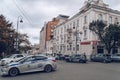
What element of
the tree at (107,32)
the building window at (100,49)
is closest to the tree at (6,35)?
the tree at (107,32)

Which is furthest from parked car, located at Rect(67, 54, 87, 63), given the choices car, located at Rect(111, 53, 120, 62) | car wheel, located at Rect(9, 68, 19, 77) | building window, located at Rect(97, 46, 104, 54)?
car wheel, located at Rect(9, 68, 19, 77)

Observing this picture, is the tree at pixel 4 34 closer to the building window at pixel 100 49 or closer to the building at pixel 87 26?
the building at pixel 87 26

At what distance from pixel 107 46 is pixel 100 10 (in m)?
9.28

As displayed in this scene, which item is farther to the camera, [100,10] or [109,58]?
[100,10]

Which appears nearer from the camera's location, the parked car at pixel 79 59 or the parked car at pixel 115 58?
the parked car at pixel 79 59

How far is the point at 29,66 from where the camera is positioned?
632 inches

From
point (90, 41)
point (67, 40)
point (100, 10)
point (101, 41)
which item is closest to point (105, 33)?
point (101, 41)

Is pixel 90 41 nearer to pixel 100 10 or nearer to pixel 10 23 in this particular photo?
pixel 100 10

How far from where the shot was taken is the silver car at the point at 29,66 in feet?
50.0

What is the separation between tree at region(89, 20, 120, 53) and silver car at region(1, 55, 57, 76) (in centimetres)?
2259

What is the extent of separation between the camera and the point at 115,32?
120 feet

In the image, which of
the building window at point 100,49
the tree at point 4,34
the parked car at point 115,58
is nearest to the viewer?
the parked car at point 115,58

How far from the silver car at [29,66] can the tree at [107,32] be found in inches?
889

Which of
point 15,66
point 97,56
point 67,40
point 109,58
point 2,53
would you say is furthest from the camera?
point 67,40
